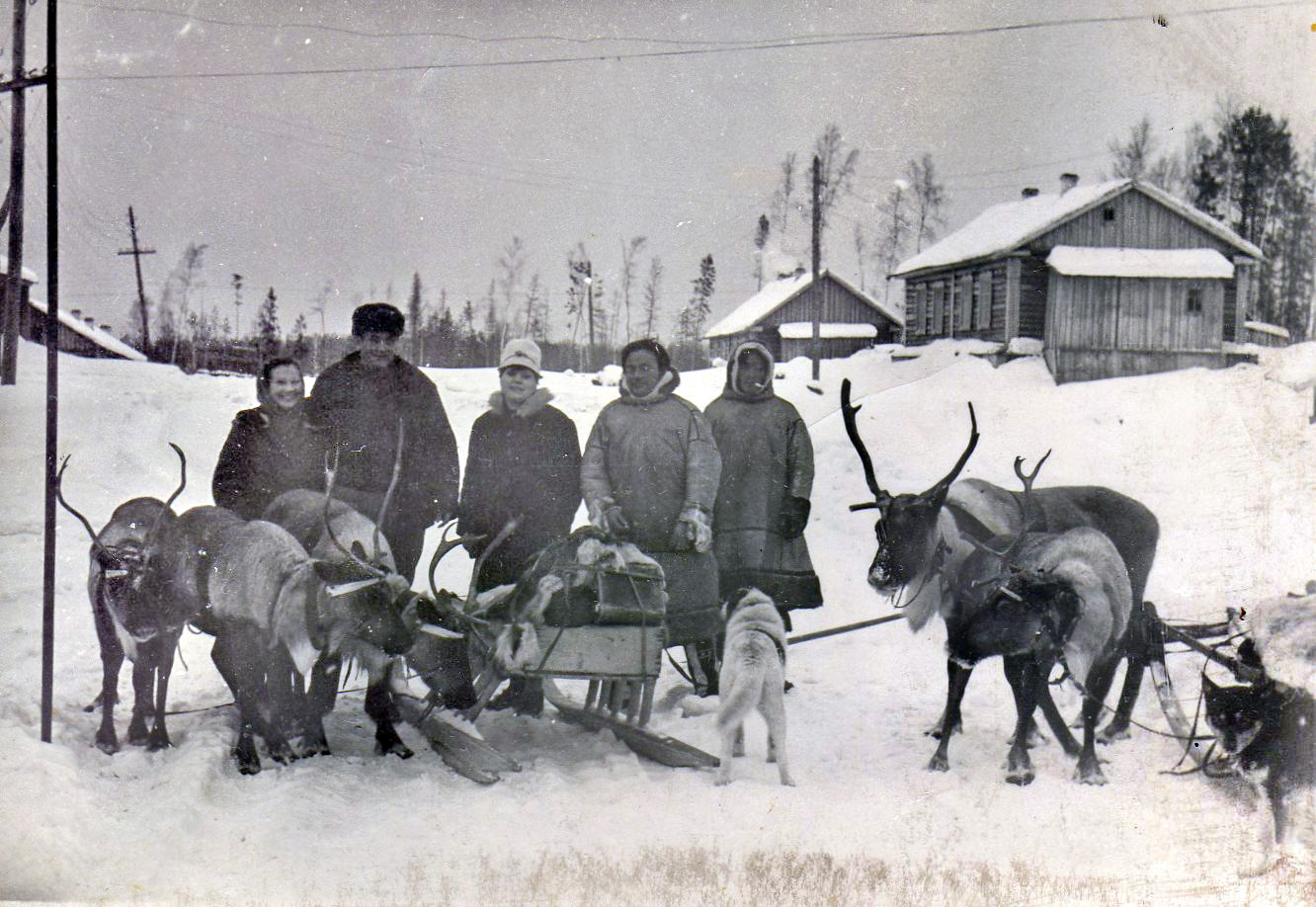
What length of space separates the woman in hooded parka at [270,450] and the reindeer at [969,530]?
78.6 inches

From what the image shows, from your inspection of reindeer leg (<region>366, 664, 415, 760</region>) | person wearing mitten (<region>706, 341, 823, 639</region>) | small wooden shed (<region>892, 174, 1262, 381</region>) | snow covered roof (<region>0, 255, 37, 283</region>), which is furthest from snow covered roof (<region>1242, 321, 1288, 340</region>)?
snow covered roof (<region>0, 255, 37, 283</region>)

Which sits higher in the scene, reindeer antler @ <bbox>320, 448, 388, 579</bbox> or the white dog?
reindeer antler @ <bbox>320, 448, 388, 579</bbox>

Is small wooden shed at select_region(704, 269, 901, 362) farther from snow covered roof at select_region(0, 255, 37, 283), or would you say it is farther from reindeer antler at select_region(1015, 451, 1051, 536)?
snow covered roof at select_region(0, 255, 37, 283)

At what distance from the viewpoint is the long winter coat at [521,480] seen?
11.2ft

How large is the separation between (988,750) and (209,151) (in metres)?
3.70

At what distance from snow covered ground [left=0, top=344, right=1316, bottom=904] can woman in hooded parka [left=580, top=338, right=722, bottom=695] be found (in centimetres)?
13

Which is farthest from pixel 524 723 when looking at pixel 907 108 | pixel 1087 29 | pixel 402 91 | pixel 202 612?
pixel 1087 29

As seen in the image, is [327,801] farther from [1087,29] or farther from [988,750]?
[1087,29]

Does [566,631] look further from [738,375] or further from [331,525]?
[738,375]

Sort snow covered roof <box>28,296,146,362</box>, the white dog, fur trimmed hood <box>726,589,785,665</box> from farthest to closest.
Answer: snow covered roof <box>28,296,146,362</box> < fur trimmed hood <box>726,589,785,665</box> < the white dog

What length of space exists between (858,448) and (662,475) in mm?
724

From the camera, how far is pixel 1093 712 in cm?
294

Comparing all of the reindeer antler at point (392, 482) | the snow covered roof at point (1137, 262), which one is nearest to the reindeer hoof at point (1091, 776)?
the snow covered roof at point (1137, 262)

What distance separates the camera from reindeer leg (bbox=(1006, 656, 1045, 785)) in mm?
2920
